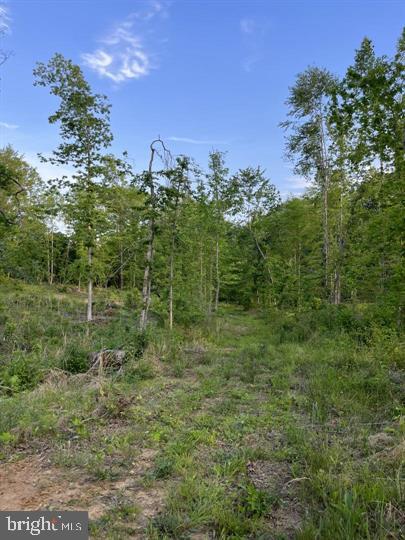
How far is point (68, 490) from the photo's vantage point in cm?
235

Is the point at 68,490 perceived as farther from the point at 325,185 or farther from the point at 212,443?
the point at 325,185

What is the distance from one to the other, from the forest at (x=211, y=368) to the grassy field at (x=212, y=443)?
17 millimetres

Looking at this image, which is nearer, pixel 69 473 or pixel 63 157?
pixel 69 473

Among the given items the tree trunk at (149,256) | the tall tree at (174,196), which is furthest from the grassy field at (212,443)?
the tall tree at (174,196)

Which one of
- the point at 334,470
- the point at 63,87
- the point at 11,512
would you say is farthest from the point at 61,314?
the point at 334,470

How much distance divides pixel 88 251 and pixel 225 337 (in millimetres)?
4704

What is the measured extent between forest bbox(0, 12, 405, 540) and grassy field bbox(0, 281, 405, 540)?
0.02 m

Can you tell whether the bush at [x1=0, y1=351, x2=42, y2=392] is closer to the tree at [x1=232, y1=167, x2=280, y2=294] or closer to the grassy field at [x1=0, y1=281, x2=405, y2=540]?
the grassy field at [x1=0, y1=281, x2=405, y2=540]

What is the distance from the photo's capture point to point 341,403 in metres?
3.76

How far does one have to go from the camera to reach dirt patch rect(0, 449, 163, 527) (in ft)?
7.11

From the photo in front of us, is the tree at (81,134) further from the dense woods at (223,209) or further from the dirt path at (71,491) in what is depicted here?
the dirt path at (71,491)

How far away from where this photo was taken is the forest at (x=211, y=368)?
7.12 ft

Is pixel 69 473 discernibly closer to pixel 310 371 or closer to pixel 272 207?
A: pixel 310 371

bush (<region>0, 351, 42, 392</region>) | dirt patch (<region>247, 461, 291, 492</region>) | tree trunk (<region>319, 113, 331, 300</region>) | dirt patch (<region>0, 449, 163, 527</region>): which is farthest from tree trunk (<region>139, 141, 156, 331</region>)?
tree trunk (<region>319, 113, 331, 300</region>)
